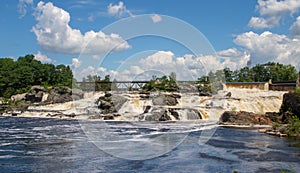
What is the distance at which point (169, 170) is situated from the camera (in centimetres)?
1340

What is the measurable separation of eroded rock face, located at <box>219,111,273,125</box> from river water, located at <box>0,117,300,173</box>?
5.40 m

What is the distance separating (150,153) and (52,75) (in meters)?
62.6

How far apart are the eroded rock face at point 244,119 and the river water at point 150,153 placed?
17.7 ft

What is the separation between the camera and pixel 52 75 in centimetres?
7569

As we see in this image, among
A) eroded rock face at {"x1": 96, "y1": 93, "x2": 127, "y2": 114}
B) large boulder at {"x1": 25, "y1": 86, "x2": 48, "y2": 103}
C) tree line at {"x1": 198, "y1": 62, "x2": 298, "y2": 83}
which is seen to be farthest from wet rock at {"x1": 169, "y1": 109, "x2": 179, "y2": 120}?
tree line at {"x1": 198, "y1": 62, "x2": 298, "y2": 83}

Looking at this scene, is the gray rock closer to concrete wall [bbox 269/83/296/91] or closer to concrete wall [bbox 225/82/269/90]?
concrete wall [bbox 225/82/269/90]

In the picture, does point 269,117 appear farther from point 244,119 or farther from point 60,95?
point 60,95

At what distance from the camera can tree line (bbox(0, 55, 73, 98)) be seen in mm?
66562

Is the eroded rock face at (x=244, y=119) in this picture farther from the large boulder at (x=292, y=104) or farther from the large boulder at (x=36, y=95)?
the large boulder at (x=36, y=95)

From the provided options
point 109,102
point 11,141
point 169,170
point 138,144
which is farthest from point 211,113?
point 169,170

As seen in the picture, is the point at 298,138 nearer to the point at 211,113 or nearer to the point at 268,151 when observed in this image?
the point at 268,151

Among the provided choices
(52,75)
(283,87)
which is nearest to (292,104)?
(283,87)

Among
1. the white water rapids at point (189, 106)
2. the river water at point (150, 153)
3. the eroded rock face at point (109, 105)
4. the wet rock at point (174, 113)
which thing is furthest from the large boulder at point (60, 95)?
the river water at point (150, 153)

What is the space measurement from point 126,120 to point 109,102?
6807 mm
